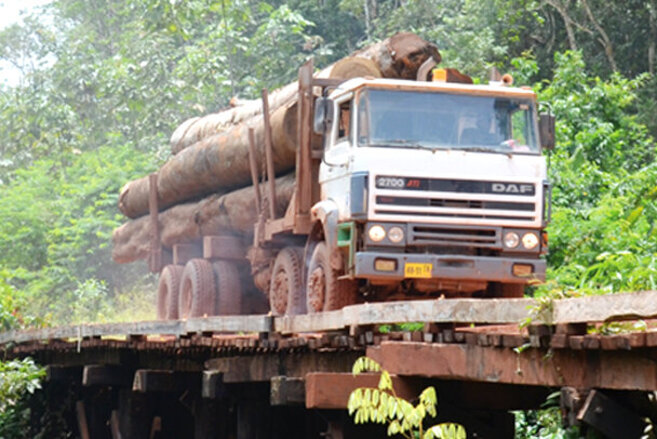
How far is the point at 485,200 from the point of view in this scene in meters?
12.8

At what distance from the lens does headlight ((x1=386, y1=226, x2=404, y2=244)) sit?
12.5 metres

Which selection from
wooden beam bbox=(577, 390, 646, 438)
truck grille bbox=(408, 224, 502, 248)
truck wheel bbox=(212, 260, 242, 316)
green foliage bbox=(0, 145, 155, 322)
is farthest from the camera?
green foliage bbox=(0, 145, 155, 322)

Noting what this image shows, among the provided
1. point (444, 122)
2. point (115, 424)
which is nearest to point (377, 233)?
point (444, 122)

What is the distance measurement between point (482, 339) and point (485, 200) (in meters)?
5.57

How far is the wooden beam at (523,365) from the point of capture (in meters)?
6.10

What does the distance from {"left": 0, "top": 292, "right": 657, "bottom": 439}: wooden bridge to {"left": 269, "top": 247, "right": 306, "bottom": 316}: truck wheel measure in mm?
1287

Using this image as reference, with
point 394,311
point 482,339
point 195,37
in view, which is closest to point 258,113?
point 394,311

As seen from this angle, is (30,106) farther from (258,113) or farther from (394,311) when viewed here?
(394,311)

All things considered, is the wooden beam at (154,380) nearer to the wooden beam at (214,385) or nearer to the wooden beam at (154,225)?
the wooden beam at (214,385)

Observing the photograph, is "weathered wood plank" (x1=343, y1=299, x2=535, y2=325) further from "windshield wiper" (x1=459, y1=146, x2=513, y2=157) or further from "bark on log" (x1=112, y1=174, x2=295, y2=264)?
"bark on log" (x1=112, y1=174, x2=295, y2=264)

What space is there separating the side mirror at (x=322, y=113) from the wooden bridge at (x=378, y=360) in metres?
2.45

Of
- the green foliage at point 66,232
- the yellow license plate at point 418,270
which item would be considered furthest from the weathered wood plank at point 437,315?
the green foliage at point 66,232

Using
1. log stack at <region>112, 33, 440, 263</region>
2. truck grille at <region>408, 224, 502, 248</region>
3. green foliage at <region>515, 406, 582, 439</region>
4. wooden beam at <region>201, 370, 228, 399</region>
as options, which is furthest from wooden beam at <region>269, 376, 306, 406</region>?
log stack at <region>112, 33, 440, 263</region>

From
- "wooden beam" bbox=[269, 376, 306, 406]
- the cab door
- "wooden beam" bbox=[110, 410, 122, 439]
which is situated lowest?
"wooden beam" bbox=[110, 410, 122, 439]
